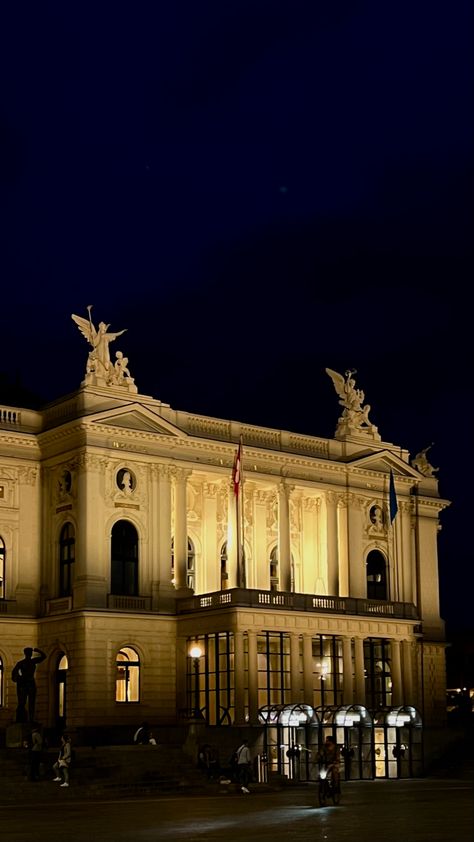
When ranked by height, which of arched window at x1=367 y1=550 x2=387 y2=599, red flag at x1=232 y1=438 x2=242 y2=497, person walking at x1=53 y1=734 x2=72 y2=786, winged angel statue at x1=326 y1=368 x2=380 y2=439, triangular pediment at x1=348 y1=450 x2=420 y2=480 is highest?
winged angel statue at x1=326 y1=368 x2=380 y2=439

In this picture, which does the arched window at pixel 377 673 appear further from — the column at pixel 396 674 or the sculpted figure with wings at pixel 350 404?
the sculpted figure with wings at pixel 350 404

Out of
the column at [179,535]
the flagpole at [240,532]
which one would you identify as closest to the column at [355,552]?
the flagpole at [240,532]

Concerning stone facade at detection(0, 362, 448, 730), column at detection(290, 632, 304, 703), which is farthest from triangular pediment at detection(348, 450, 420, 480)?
column at detection(290, 632, 304, 703)

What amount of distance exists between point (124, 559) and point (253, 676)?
8392 mm

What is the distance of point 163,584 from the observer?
209ft

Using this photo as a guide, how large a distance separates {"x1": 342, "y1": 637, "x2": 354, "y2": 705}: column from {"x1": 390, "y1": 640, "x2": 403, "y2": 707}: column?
10.4 ft

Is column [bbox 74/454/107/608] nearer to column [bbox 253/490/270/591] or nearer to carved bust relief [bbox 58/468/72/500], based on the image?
carved bust relief [bbox 58/468/72/500]

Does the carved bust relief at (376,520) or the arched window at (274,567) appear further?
the carved bust relief at (376,520)

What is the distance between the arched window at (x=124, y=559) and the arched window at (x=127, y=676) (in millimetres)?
2832

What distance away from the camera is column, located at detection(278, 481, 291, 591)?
68.9m

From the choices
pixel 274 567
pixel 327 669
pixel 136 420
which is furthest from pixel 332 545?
pixel 136 420

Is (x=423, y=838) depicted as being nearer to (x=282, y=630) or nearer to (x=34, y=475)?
(x=282, y=630)

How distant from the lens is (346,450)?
7388 cm

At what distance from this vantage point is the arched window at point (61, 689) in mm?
61125
